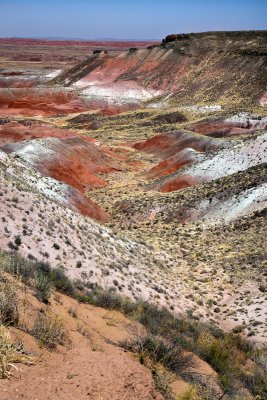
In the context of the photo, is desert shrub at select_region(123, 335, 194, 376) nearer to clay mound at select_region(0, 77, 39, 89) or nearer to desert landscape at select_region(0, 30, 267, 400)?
desert landscape at select_region(0, 30, 267, 400)

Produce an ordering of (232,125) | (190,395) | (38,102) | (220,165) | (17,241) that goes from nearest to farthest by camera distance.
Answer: (190,395), (17,241), (220,165), (232,125), (38,102)

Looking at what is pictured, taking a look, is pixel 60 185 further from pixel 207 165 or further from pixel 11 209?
pixel 207 165

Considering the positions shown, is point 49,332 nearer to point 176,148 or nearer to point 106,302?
point 106,302

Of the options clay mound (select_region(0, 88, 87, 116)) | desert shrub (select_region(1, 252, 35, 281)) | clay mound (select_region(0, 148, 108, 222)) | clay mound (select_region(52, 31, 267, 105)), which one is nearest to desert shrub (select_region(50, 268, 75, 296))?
desert shrub (select_region(1, 252, 35, 281))

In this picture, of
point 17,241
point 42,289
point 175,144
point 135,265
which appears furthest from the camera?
point 175,144

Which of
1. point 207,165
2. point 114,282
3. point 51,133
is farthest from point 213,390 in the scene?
point 51,133

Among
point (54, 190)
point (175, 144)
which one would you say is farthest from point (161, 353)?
point (175, 144)
